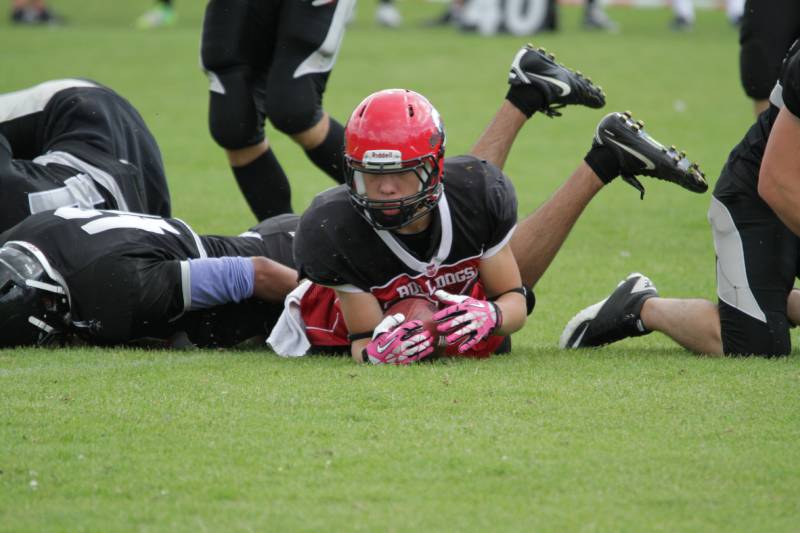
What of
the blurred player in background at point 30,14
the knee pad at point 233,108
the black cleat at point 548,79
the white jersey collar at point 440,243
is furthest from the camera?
the blurred player in background at point 30,14

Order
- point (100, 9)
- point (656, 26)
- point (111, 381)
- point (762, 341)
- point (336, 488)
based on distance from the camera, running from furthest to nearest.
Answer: point (100, 9), point (656, 26), point (762, 341), point (111, 381), point (336, 488)

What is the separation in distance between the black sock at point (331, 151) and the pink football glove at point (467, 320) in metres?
1.98

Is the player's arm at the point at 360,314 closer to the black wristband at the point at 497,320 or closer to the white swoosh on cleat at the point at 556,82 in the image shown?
the black wristband at the point at 497,320

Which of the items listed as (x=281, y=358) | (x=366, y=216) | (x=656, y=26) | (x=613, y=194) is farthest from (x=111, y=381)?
(x=656, y=26)

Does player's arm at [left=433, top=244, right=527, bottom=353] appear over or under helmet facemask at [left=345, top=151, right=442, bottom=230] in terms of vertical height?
under

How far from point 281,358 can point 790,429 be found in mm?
2021

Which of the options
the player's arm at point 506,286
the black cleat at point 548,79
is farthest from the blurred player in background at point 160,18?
the player's arm at point 506,286

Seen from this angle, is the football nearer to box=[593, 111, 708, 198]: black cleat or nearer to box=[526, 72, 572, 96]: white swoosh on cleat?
box=[593, 111, 708, 198]: black cleat

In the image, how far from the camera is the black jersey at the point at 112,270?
4.96 meters

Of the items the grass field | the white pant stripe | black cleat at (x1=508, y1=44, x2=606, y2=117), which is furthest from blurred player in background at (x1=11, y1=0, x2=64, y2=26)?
the white pant stripe

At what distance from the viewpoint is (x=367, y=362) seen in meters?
4.79

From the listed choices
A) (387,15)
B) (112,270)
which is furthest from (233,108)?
(387,15)

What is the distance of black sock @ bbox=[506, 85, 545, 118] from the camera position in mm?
6004

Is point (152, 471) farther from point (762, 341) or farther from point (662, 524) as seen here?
point (762, 341)
